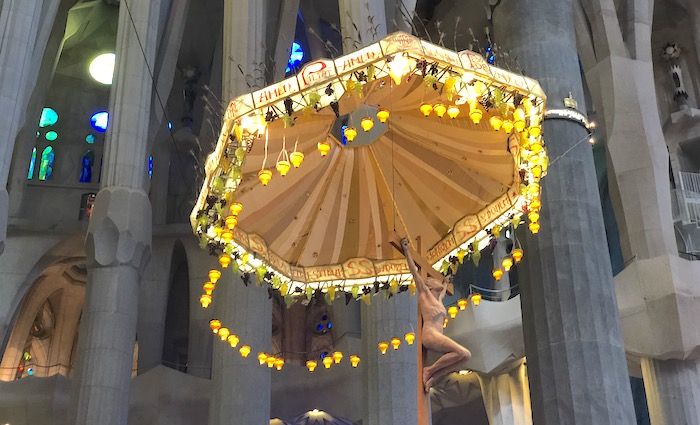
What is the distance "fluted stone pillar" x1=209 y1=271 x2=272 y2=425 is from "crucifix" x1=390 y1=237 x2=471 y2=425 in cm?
577

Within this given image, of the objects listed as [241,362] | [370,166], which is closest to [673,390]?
[241,362]

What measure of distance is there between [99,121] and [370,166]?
1433 cm

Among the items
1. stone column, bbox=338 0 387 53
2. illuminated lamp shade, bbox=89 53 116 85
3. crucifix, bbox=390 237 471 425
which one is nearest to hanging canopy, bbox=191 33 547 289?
crucifix, bbox=390 237 471 425

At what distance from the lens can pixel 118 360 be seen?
43.4 ft

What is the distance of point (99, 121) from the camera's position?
22.9 metres

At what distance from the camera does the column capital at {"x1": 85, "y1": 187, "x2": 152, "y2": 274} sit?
1401 centimetres

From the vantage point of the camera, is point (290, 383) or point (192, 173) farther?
point (192, 173)

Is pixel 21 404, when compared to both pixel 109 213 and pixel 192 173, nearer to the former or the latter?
pixel 109 213

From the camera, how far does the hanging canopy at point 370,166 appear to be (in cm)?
827

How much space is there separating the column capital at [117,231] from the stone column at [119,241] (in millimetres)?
16

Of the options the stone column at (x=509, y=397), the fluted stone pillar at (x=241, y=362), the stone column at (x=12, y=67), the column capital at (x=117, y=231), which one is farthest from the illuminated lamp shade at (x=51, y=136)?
the stone column at (x=509, y=397)

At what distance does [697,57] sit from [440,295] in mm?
15476

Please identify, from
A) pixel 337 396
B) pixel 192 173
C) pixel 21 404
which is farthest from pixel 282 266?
pixel 192 173

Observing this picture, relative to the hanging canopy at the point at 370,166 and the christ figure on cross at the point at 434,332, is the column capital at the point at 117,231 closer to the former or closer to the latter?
the hanging canopy at the point at 370,166
